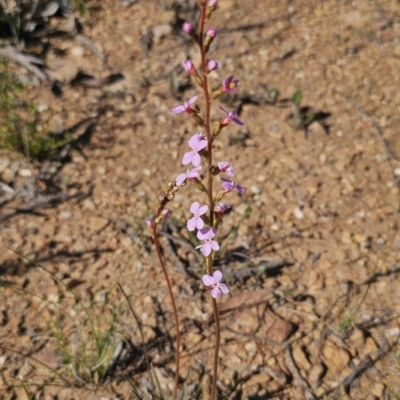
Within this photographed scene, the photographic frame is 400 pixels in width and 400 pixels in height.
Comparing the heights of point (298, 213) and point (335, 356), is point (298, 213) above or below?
above

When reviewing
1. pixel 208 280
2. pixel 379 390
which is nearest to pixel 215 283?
pixel 208 280

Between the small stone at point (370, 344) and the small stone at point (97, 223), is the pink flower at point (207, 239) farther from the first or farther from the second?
the small stone at point (97, 223)

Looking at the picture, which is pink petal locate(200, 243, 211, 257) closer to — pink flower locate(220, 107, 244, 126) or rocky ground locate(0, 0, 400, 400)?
pink flower locate(220, 107, 244, 126)

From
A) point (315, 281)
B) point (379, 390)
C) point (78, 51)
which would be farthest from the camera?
point (78, 51)

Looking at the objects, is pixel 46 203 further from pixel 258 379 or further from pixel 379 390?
pixel 379 390

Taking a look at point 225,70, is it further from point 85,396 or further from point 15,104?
point 85,396

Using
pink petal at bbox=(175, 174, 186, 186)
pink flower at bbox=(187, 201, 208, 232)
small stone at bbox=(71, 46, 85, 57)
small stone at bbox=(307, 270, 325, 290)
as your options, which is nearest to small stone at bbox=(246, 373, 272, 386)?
small stone at bbox=(307, 270, 325, 290)

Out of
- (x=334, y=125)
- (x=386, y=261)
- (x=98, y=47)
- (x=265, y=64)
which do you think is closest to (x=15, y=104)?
(x=98, y=47)

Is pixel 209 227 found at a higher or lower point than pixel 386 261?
higher
